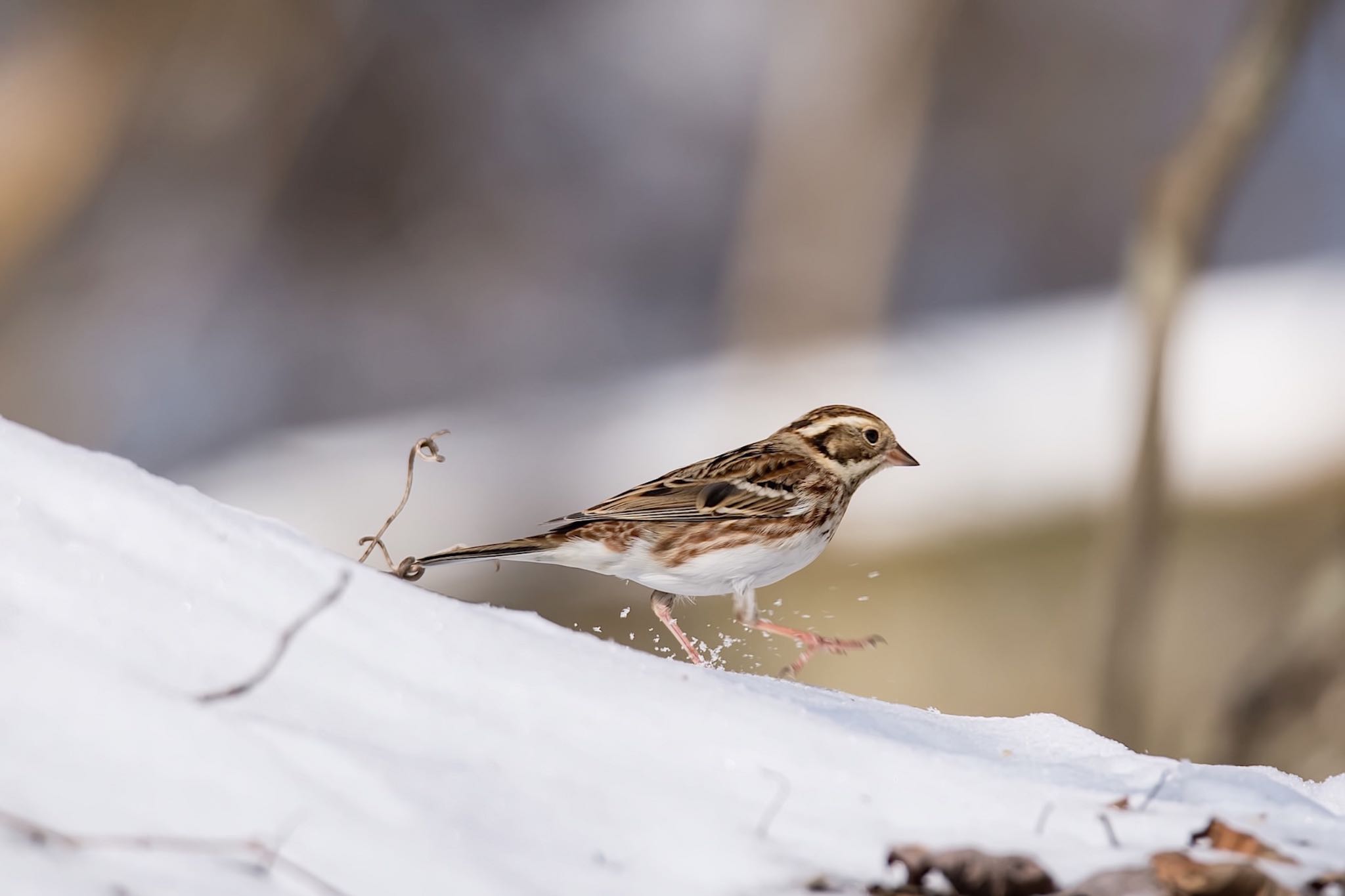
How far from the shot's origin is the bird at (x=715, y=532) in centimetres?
420

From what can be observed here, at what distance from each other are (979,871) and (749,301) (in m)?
11.5

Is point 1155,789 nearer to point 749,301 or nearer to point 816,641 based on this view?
point 816,641

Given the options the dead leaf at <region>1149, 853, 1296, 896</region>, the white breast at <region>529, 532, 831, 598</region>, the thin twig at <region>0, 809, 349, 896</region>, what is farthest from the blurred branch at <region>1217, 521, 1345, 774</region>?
the thin twig at <region>0, 809, 349, 896</region>

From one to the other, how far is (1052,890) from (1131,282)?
19.3 feet

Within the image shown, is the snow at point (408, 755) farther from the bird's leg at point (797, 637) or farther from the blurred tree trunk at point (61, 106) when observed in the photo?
the blurred tree trunk at point (61, 106)

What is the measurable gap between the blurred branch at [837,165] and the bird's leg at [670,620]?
25.7 ft

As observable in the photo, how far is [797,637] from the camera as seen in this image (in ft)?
12.8

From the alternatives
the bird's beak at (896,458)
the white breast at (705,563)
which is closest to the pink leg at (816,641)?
the white breast at (705,563)

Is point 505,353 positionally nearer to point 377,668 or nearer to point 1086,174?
point 1086,174

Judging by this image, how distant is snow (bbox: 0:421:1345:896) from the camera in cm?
143

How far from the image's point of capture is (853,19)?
12.2 metres

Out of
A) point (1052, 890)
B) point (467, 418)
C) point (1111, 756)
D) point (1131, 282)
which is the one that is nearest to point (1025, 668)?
point (1131, 282)

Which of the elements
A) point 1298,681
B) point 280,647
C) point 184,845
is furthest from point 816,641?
point 1298,681

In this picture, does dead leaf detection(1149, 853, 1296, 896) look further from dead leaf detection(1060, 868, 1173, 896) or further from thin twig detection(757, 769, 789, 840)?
thin twig detection(757, 769, 789, 840)
